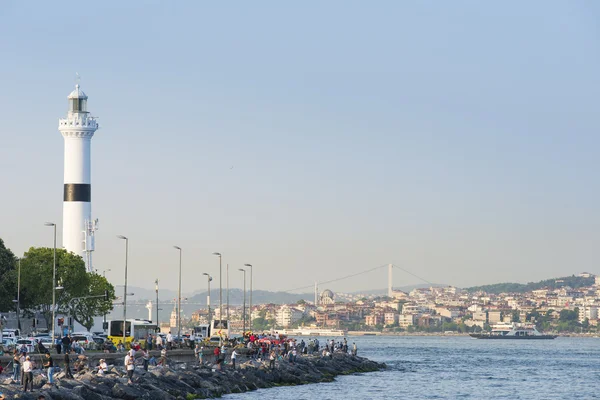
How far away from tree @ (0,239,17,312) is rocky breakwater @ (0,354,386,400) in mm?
25063

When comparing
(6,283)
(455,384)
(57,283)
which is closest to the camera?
(455,384)

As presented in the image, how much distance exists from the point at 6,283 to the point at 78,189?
513 inches

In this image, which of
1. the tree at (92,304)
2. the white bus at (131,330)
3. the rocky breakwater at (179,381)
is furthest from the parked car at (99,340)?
the tree at (92,304)

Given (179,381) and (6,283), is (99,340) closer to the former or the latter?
(6,283)

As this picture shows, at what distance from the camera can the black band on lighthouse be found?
99.9 metres

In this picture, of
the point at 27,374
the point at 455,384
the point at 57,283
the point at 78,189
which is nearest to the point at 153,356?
the point at 455,384

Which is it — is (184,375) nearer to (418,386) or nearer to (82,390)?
(82,390)

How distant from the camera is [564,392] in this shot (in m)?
70.3

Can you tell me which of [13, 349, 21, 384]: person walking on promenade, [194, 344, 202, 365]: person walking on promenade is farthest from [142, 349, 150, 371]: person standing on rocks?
[13, 349, 21, 384]: person walking on promenade

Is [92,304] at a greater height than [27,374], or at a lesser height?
greater

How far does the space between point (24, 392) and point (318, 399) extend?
21.6m

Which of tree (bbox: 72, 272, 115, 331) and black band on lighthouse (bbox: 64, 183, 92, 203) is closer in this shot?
tree (bbox: 72, 272, 115, 331)

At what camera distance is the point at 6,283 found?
9000cm

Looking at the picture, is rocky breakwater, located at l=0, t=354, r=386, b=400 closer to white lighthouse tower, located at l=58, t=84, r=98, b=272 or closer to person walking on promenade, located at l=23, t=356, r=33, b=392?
person walking on promenade, located at l=23, t=356, r=33, b=392
